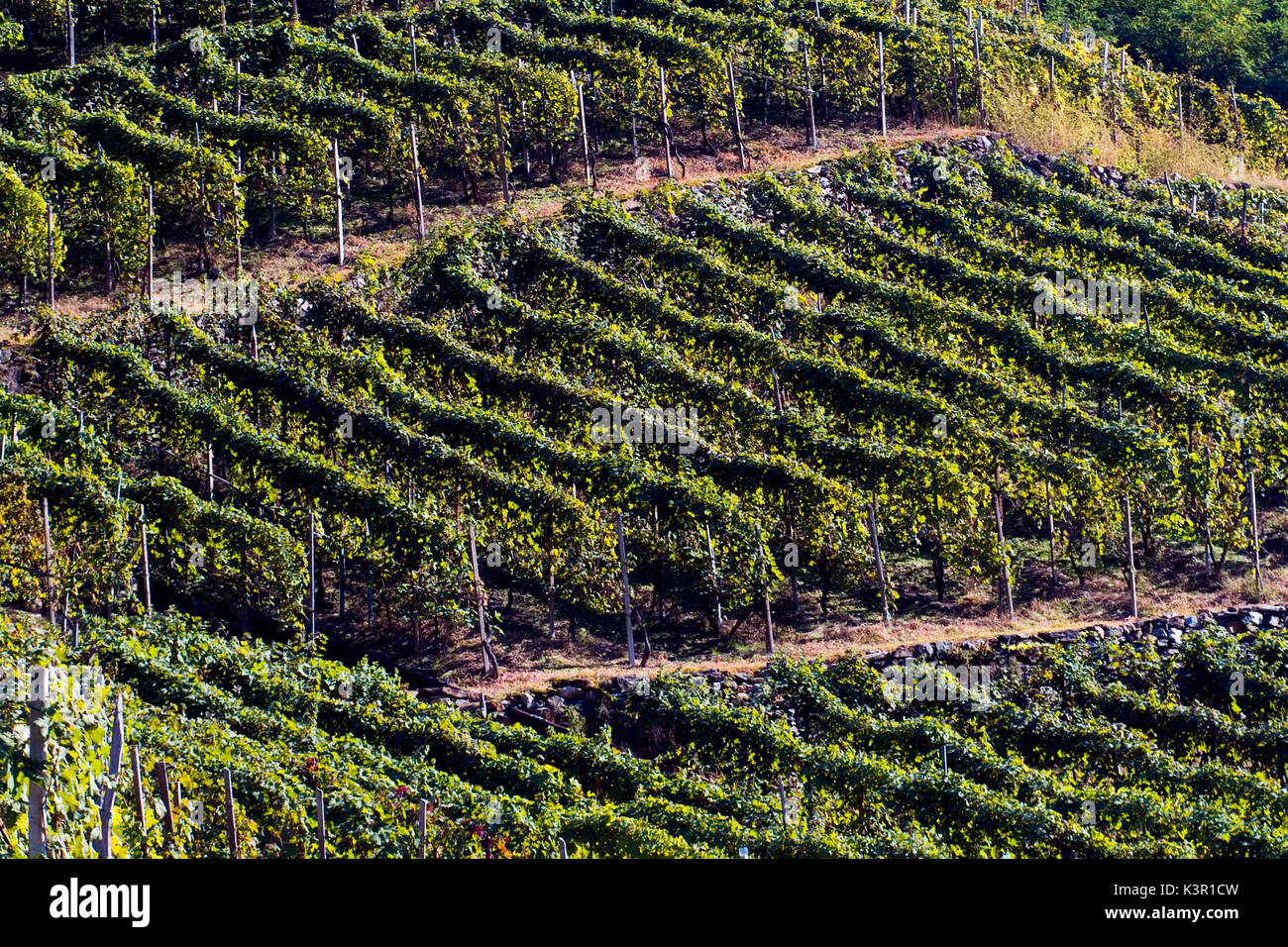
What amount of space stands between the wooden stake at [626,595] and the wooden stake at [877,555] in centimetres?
385

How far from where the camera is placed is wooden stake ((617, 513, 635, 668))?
2331cm

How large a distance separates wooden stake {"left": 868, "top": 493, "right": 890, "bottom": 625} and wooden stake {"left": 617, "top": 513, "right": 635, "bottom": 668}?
3853mm

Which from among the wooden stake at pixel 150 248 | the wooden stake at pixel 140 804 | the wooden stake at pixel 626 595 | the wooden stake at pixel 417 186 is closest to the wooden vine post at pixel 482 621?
the wooden stake at pixel 626 595

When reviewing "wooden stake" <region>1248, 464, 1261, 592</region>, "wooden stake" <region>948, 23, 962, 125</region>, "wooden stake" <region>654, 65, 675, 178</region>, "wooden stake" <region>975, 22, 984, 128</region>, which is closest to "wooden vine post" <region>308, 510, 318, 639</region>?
"wooden stake" <region>654, 65, 675, 178</region>

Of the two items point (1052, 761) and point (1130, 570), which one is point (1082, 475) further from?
point (1052, 761)

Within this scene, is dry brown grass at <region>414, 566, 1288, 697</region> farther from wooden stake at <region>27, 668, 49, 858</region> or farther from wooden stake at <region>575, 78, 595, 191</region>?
wooden stake at <region>575, 78, 595, 191</region>

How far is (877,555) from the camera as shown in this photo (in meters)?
24.7

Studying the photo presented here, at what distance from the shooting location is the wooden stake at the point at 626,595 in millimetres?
23312

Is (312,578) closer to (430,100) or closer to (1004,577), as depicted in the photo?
(1004,577)

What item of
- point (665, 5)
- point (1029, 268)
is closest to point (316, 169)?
point (665, 5)

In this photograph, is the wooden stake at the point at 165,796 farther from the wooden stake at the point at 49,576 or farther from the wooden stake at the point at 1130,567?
the wooden stake at the point at 1130,567

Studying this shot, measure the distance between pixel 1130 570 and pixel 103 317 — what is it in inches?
687

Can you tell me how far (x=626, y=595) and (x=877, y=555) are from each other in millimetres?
4063
